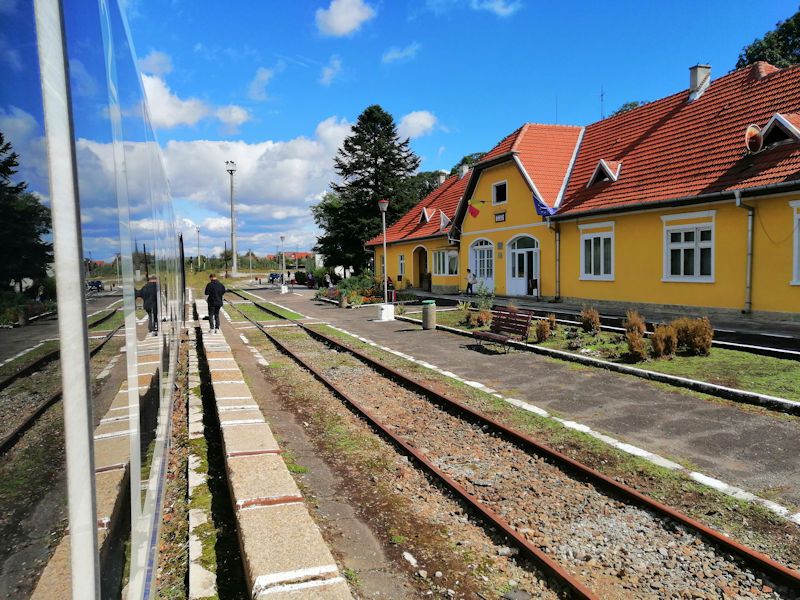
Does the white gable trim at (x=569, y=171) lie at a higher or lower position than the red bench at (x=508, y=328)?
higher

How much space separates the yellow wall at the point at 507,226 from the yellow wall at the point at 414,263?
1943 millimetres

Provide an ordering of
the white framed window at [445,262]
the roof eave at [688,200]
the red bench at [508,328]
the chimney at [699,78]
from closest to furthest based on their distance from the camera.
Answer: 1. the red bench at [508,328]
2. the roof eave at [688,200]
3. the chimney at [699,78]
4. the white framed window at [445,262]

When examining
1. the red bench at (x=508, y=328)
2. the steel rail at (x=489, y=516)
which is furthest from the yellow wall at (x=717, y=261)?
the steel rail at (x=489, y=516)

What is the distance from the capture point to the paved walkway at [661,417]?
562 centimetres

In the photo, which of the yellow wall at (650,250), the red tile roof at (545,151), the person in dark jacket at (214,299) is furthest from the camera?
the red tile roof at (545,151)

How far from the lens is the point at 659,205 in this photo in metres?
16.8

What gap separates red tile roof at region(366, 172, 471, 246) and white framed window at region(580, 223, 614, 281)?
10084 millimetres

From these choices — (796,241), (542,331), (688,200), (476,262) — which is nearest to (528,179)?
(476,262)

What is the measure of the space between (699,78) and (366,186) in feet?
110

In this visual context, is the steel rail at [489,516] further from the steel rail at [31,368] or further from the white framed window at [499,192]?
the white framed window at [499,192]

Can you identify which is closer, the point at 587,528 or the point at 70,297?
the point at 70,297

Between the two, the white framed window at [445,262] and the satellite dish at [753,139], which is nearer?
the satellite dish at [753,139]

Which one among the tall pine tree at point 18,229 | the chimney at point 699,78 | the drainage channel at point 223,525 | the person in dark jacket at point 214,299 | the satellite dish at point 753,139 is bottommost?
the drainage channel at point 223,525

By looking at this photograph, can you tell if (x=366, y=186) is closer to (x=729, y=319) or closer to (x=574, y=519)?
(x=729, y=319)
